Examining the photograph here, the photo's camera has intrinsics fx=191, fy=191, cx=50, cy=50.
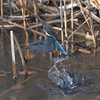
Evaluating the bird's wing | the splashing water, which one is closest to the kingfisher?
the bird's wing

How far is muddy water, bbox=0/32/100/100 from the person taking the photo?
225cm

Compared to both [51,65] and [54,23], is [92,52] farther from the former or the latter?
[54,23]

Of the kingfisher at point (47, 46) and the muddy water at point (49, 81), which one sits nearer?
the muddy water at point (49, 81)

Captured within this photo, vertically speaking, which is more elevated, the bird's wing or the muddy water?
the bird's wing

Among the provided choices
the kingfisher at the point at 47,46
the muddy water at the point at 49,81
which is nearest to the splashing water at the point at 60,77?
the muddy water at the point at 49,81

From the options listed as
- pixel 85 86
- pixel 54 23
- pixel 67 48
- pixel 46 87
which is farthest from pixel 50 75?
pixel 54 23

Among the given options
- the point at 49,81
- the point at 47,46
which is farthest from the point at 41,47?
the point at 49,81

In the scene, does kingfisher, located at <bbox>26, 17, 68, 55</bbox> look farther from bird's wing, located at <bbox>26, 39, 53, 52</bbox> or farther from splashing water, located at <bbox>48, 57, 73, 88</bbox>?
splashing water, located at <bbox>48, 57, 73, 88</bbox>

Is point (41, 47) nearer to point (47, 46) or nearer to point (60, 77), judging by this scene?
point (47, 46)

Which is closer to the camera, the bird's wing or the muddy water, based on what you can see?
the muddy water

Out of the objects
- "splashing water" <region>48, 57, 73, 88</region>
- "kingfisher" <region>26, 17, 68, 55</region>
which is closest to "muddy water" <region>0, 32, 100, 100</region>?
"splashing water" <region>48, 57, 73, 88</region>

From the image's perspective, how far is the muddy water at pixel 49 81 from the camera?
7.38ft

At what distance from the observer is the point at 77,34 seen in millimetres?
4836

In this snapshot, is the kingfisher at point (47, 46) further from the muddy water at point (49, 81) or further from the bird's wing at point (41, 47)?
the muddy water at point (49, 81)
